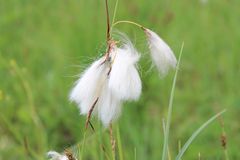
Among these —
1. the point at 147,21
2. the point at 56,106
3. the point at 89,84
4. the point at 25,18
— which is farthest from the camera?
the point at 25,18

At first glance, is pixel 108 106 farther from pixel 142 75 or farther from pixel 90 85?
pixel 142 75

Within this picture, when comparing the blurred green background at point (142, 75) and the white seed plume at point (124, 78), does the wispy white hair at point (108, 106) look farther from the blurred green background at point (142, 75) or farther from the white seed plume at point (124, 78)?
the blurred green background at point (142, 75)

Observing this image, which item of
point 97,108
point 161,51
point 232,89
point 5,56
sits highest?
point 161,51

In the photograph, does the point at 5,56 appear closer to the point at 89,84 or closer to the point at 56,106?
the point at 56,106

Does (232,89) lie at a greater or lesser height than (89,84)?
lesser

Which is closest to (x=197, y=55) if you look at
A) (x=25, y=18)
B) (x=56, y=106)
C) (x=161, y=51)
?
(x=56, y=106)

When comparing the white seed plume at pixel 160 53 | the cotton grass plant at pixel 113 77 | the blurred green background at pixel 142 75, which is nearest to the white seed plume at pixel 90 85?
the cotton grass plant at pixel 113 77
